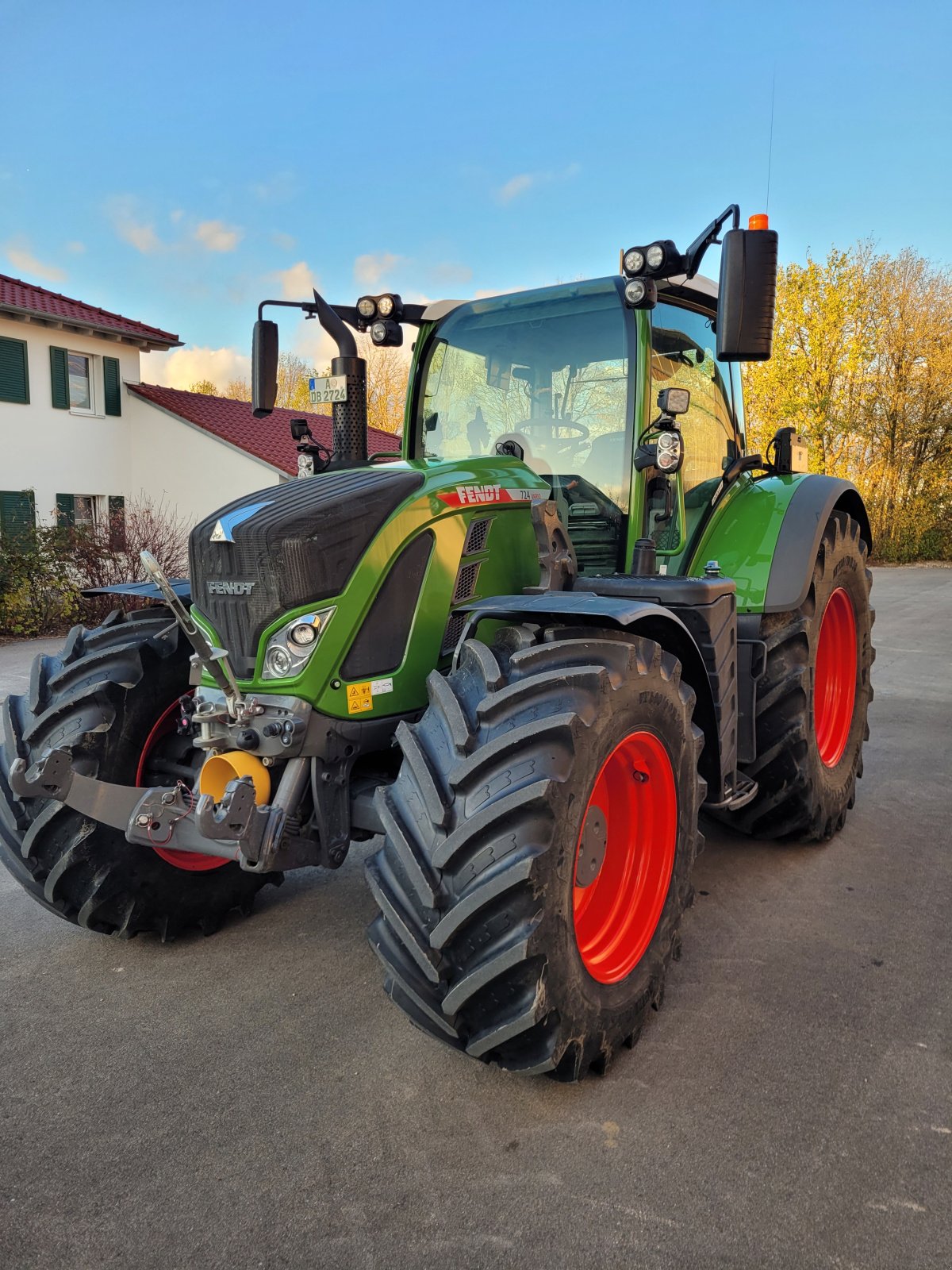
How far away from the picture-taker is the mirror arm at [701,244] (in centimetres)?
317

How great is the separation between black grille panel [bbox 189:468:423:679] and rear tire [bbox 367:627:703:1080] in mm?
480

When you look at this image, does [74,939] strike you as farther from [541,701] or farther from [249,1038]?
[541,701]

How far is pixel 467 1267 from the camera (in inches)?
74.7

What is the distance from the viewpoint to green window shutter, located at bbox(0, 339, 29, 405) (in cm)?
1642

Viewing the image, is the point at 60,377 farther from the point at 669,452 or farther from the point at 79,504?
the point at 669,452

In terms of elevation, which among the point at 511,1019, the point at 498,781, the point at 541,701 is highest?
the point at 541,701

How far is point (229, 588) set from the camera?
279cm

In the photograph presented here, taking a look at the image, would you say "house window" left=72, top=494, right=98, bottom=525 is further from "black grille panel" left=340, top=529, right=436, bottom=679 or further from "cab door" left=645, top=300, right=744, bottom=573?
"black grille panel" left=340, top=529, right=436, bottom=679

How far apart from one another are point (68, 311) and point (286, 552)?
1713 cm

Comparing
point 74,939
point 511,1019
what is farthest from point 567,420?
point 74,939

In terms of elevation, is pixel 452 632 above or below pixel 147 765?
above

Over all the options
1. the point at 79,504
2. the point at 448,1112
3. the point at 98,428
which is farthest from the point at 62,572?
the point at 448,1112

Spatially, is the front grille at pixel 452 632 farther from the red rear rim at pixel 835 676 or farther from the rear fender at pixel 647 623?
the red rear rim at pixel 835 676

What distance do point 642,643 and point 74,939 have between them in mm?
2300
